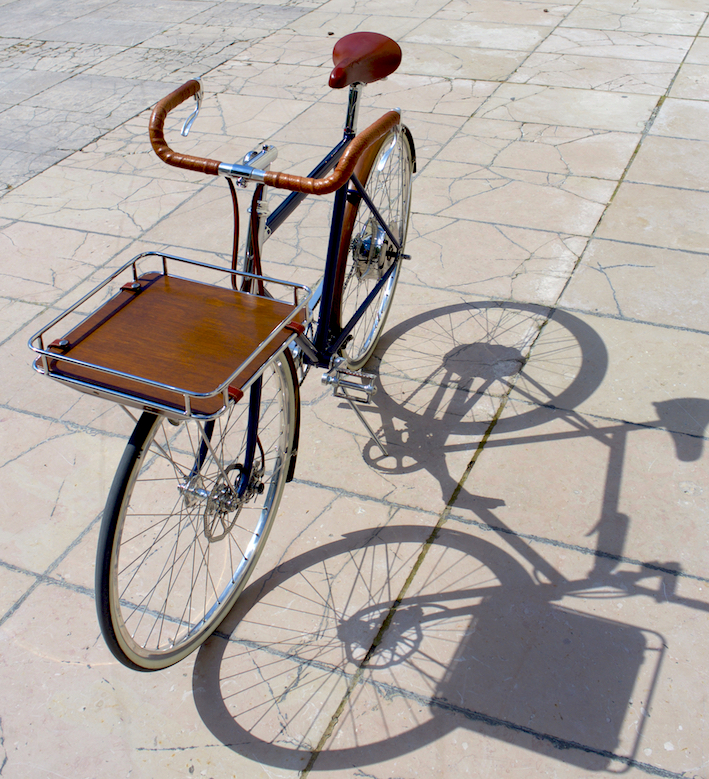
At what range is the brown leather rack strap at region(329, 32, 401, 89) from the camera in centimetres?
241

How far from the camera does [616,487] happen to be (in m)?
2.64

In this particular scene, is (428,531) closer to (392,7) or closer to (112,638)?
(112,638)

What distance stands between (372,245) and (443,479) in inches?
37.0

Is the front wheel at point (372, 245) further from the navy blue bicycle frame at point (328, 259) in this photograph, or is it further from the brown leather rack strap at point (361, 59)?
the brown leather rack strap at point (361, 59)

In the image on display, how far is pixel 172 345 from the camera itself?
5.64ft

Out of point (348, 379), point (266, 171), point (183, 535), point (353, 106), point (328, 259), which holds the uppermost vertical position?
point (266, 171)

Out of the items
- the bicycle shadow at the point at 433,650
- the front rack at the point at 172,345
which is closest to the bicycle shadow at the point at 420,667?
the bicycle shadow at the point at 433,650

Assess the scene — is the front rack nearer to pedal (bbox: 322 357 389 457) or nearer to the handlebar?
the handlebar

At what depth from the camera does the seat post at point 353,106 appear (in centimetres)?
253

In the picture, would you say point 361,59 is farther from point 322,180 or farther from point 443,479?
point 443,479

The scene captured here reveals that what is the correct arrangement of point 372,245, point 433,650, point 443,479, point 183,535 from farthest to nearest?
point 372,245 < point 443,479 < point 183,535 < point 433,650

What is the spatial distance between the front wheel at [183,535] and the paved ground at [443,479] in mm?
104

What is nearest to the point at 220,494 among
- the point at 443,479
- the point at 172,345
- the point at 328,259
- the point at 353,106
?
the point at 172,345

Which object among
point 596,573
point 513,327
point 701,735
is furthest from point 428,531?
point 513,327
